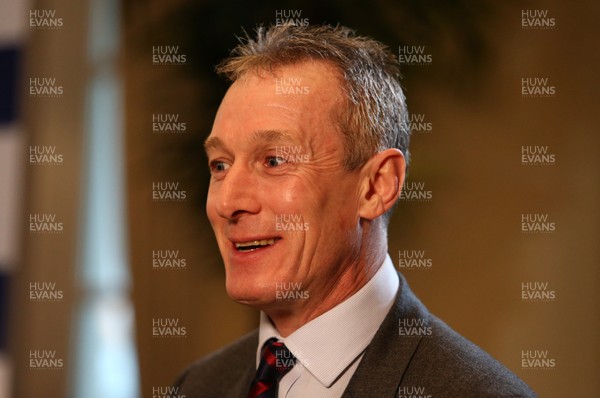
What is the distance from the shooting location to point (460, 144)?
8.58ft

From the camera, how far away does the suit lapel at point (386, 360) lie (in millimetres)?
1577

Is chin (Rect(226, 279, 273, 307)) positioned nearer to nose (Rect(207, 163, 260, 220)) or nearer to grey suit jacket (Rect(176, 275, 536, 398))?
nose (Rect(207, 163, 260, 220))

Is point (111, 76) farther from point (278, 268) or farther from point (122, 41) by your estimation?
point (278, 268)

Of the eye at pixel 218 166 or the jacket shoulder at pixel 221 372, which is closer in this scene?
the eye at pixel 218 166

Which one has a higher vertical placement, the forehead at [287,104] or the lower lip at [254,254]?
the forehead at [287,104]

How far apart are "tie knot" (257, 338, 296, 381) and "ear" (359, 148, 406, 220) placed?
1.19ft

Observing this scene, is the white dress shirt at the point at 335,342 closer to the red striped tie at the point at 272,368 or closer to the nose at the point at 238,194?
the red striped tie at the point at 272,368

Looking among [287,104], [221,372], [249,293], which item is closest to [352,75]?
[287,104]

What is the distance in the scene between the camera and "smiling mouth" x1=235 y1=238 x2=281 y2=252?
167 centimetres

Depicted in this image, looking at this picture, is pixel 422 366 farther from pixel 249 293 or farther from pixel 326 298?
pixel 249 293

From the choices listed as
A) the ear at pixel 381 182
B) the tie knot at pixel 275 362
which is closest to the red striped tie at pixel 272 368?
the tie knot at pixel 275 362

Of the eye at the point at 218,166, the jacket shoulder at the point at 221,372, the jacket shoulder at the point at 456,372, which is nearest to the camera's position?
the jacket shoulder at the point at 456,372

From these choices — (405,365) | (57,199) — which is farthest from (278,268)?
(57,199)

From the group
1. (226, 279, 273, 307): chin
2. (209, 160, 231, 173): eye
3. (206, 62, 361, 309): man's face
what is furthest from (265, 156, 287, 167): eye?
(226, 279, 273, 307): chin
